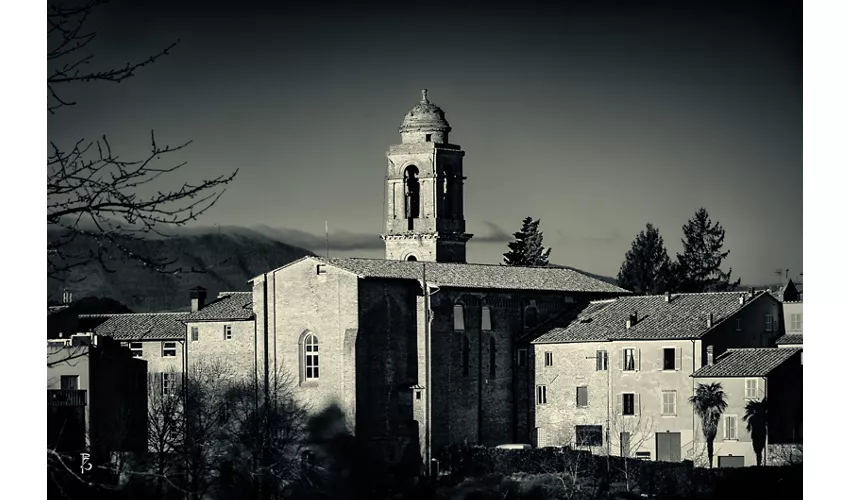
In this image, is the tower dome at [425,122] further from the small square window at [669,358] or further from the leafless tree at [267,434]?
the small square window at [669,358]

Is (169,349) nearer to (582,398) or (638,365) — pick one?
(582,398)

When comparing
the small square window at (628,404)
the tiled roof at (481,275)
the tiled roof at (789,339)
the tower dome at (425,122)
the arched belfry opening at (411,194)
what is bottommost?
the small square window at (628,404)

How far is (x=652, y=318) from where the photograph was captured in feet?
109

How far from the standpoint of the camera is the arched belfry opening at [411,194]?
39625 millimetres

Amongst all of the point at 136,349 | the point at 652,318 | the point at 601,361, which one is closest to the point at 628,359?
the point at 601,361

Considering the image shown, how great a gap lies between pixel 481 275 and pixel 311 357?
160 inches

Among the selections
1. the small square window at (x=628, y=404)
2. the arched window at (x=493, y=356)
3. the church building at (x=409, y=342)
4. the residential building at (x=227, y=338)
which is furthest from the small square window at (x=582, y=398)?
the residential building at (x=227, y=338)

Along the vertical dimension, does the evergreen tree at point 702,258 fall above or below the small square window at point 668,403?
above

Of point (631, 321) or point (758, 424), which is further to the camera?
point (631, 321)

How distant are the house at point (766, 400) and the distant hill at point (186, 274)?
866 cm

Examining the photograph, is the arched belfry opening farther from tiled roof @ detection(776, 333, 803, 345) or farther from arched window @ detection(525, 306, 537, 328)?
tiled roof @ detection(776, 333, 803, 345)

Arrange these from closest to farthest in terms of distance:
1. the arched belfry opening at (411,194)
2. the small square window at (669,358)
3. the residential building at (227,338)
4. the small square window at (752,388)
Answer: the small square window at (752,388) < the small square window at (669,358) < the residential building at (227,338) < the arched belfry opening at (411,194)

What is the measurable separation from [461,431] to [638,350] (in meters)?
3.90

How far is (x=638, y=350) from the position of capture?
32.2 metres
